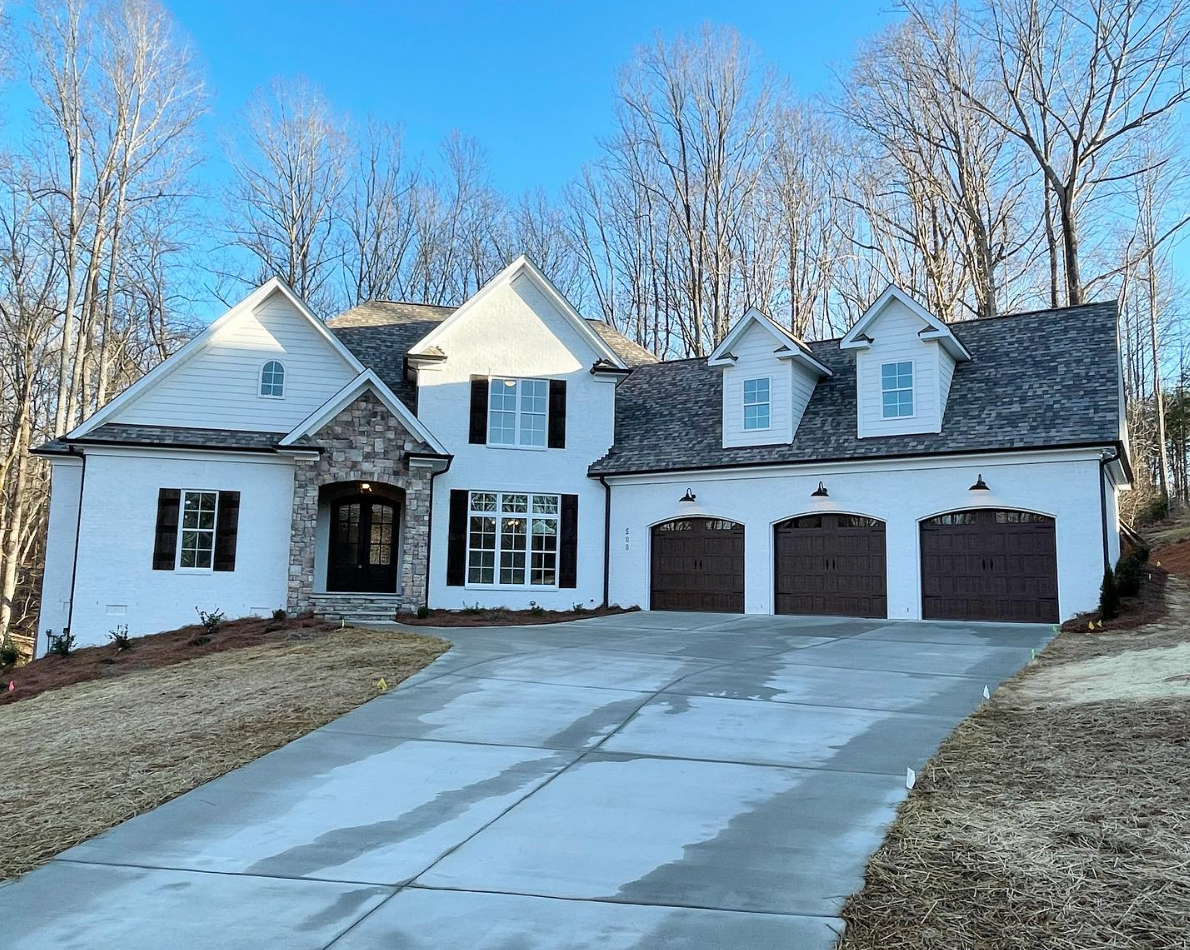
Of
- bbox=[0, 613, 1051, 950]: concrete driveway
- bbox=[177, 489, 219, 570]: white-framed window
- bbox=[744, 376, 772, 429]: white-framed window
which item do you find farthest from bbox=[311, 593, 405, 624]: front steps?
bbox=[744, 376, 772, 429]: white-framed window

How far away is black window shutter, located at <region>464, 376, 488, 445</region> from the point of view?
19562mm

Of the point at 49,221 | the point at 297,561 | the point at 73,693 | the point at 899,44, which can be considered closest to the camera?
the point at 73,693

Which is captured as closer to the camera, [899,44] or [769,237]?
[899,44]

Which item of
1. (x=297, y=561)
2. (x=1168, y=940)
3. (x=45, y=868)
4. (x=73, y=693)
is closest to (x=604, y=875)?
(x=1168, y=940)

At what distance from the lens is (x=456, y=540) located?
19188 mm

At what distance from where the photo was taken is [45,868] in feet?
15.7

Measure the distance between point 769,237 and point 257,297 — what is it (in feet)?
67.1

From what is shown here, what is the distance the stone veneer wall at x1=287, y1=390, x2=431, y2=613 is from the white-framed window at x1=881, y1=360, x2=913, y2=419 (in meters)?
9.14

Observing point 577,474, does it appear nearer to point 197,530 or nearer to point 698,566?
point 698,566

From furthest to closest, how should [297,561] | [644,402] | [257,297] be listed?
[644,402]
[257,297]
[297,561]

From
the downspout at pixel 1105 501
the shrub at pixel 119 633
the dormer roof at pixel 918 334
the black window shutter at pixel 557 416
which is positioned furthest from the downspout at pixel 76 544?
the downspout at pixel 1105 501

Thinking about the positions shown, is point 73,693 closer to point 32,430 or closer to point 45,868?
point 45,868

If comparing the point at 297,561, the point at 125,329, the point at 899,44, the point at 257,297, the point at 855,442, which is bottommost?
the point at 297,561

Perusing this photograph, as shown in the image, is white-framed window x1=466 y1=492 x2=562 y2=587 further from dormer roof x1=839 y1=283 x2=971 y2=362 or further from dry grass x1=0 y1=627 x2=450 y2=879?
dormer roof x1=839 y1=283 x2=971 y2=362
